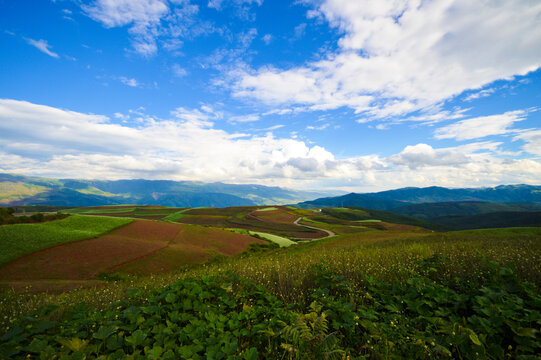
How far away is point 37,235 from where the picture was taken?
25.7 metres

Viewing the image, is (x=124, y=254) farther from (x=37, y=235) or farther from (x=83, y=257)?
(x=37, y=235)

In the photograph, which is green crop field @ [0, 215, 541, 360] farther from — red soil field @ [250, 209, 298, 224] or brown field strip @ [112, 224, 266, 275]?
red soil field @ [250, 209, 298, 224]

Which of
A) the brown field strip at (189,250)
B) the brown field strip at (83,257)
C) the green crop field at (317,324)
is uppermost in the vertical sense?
the green crop field at (317,324)

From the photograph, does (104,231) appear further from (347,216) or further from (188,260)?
(347,216)

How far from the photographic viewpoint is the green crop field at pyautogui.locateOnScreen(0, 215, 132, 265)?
22.5 m

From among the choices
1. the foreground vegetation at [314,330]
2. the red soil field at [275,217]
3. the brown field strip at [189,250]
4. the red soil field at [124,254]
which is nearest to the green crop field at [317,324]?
the foreground vegetation at [314,330]

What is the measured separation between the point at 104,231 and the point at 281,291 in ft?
120

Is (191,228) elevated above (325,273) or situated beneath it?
situated beneath

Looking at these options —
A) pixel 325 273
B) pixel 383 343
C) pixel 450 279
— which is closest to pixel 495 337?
pixel 383 343

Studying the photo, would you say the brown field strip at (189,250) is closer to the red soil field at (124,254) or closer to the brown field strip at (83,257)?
the red soil field at (124,254)

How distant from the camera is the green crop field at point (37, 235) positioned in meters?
22.5

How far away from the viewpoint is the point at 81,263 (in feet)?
75.4

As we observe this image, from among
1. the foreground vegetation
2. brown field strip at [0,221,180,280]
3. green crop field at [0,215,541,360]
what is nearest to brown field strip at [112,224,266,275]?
brown field strip at [0,221,180,280]

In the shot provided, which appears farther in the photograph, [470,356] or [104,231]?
[104,231]
